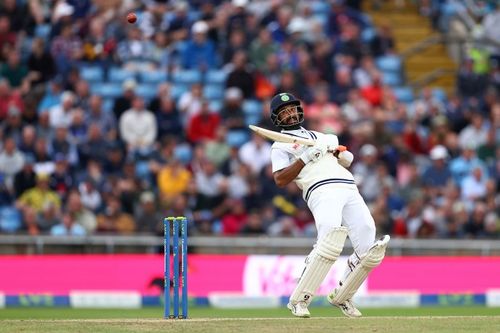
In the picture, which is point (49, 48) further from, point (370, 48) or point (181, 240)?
point (181, 240)

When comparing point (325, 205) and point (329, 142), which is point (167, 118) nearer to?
point (329, 142)

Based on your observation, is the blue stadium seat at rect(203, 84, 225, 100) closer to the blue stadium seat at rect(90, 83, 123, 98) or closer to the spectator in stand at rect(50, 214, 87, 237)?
the blue stadium seat at rect(90, 83, 123, 98)

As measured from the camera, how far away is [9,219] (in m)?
16.7

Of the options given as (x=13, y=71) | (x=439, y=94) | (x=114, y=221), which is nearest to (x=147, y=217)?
(x=114, y=221)

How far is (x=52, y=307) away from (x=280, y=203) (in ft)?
12.8

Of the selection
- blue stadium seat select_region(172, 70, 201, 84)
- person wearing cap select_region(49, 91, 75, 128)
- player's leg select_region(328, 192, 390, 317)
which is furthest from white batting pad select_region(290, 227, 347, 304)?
blue stadium seat select_region(172, 70, 201, 84)

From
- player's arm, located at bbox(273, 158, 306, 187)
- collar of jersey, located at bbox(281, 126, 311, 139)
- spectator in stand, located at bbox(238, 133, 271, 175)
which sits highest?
spectator in stand, located at bbox(238, 133, 271, 175)

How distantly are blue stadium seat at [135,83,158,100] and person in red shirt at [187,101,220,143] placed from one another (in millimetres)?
794

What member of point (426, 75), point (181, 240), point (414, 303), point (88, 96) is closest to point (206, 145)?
point (88, 96)

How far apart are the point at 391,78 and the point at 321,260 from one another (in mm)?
11343

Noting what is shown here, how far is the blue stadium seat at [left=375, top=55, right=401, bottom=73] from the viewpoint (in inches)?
838

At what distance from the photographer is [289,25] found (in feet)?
68.2

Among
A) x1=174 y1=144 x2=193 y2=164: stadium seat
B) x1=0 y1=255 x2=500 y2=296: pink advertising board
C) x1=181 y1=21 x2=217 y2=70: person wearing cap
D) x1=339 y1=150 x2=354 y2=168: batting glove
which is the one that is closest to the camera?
x1=339 y1=150 x2=354 y2=168: batting glove

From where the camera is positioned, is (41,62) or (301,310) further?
(41,62)
